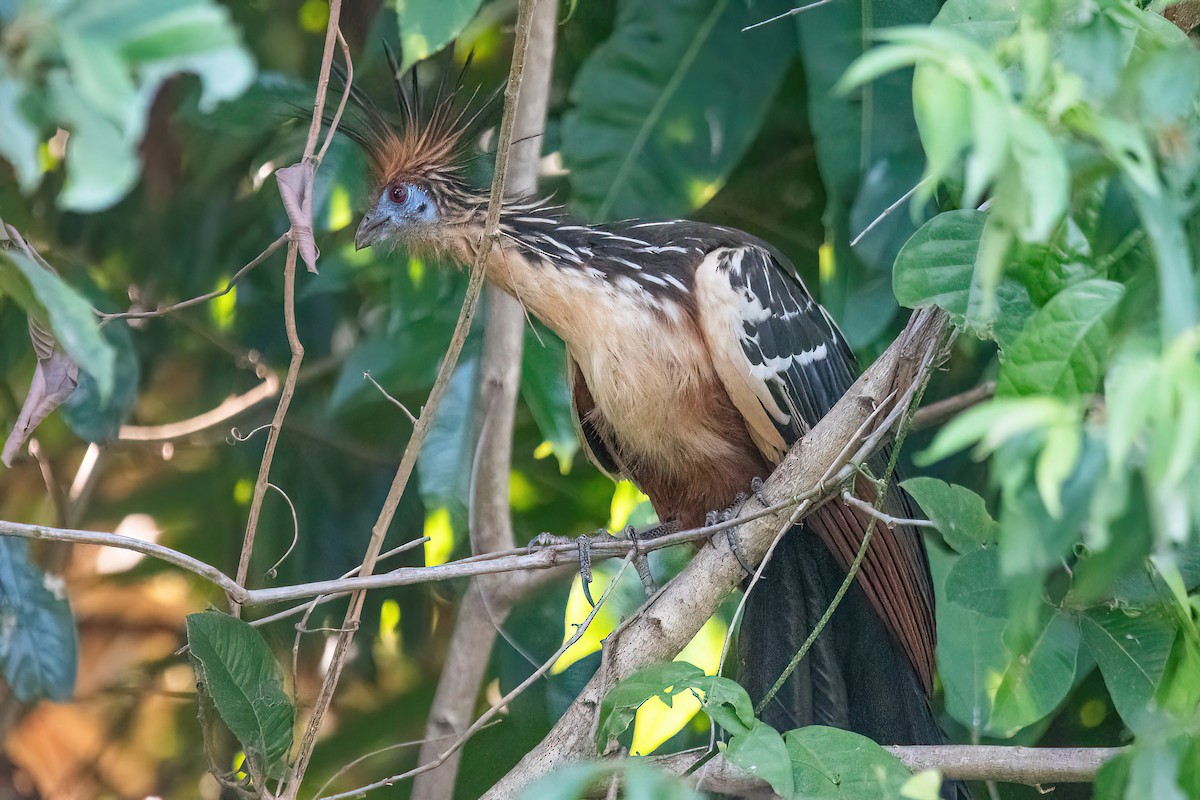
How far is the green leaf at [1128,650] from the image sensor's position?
1672mm

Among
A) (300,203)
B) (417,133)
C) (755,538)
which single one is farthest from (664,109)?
(300,203)

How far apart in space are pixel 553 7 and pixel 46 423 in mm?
2349

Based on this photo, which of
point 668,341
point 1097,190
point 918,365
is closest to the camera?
point 1097,190

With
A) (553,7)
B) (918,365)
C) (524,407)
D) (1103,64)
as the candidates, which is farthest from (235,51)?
(524,407)

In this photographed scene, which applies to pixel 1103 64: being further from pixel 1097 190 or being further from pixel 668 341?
pixel 668 341

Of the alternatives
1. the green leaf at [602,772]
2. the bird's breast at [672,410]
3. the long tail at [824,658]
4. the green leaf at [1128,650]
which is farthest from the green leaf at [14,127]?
the long tail at [824,658]

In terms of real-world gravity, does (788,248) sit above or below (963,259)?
below

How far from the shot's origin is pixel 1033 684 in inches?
64.6

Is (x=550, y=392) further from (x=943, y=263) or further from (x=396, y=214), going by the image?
(x=943, y=263)

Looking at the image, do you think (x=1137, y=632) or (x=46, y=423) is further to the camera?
(x=46, y=423)

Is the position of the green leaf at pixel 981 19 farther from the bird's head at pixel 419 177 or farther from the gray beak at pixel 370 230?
the gray beak at pixel 370 230

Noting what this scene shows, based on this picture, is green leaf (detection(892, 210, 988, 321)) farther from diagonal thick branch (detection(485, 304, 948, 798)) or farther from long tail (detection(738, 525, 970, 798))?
long tail (detection(738, 525, 970, 798))

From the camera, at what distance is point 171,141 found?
409 cm

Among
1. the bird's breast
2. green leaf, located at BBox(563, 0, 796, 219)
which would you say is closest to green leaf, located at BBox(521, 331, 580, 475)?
the bird's breast
